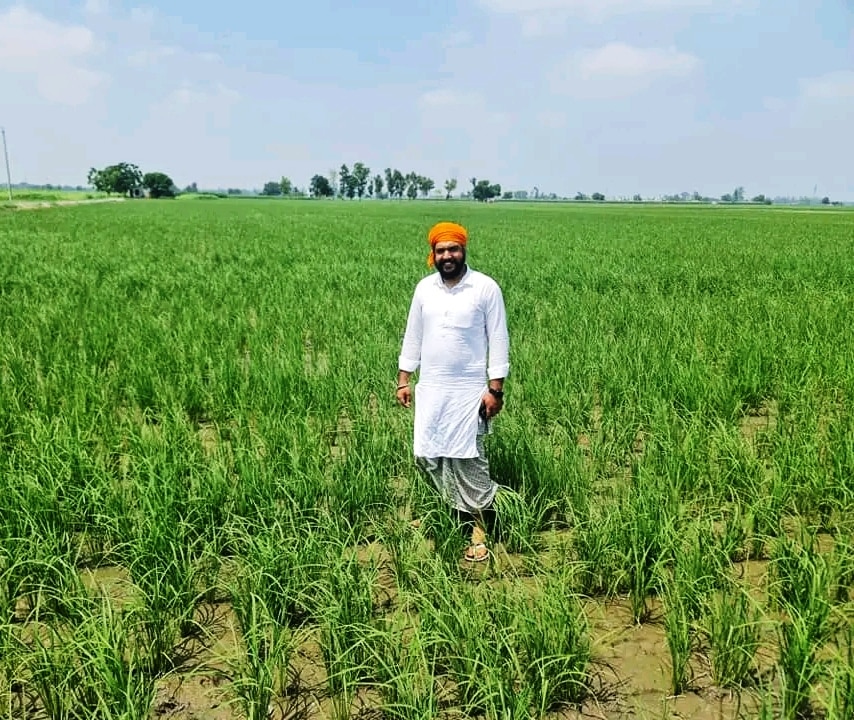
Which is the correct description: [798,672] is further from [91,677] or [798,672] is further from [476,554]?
[91,677]

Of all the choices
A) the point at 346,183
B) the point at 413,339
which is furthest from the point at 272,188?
the point at 413,339

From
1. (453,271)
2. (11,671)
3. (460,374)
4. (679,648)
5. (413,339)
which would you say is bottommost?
(11,671)

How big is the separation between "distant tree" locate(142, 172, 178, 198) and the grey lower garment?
109622mm

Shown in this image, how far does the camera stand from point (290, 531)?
109 inches

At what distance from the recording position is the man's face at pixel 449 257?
8.96ft

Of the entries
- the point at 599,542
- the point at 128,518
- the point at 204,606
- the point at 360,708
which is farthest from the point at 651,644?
the point at 128,518

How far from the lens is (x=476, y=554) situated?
2.81 meters

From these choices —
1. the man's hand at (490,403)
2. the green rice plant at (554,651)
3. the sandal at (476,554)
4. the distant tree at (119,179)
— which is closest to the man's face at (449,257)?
the man's hand at (490,403)

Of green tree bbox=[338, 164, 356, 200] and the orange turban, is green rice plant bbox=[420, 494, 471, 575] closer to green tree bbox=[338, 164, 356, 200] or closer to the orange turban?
the orange turban

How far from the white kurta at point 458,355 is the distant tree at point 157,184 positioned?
10947 centimetres

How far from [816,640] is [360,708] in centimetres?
152

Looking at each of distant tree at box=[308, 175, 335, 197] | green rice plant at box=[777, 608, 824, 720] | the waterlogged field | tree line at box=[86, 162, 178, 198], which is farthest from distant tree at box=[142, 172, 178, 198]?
green rice plant at box=[777, 608, 824, 720]

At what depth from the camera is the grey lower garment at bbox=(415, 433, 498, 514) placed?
2.94 metres

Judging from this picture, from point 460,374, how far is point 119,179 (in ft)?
360
